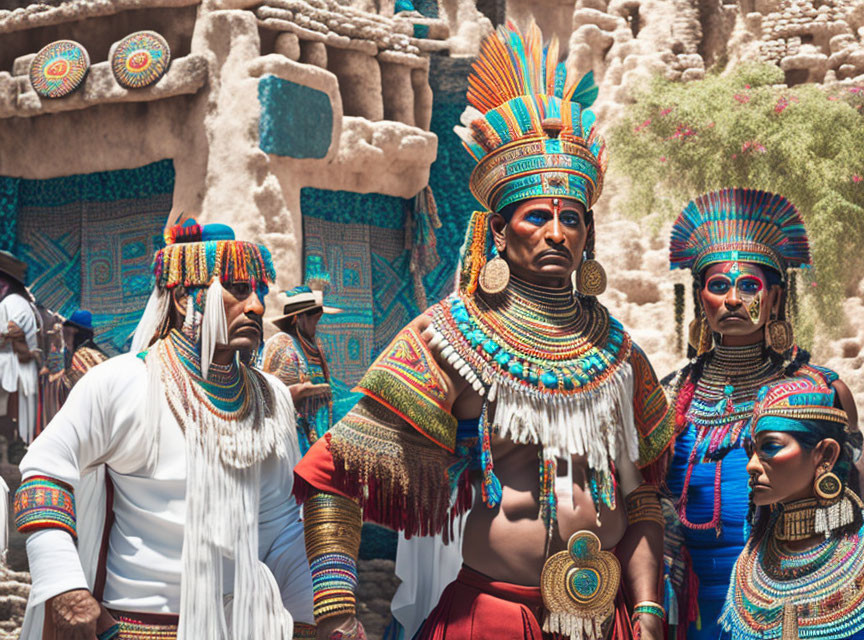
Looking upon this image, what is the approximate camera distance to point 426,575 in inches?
154

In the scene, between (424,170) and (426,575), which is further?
(424,170)

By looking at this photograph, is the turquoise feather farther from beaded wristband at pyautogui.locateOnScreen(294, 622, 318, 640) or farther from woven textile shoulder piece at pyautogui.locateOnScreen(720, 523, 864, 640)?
beaded wristband at pyautogui.locateOnScreen(294, 622, 318, 640)

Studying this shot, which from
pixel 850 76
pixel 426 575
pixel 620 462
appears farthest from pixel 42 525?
pixel 850 76

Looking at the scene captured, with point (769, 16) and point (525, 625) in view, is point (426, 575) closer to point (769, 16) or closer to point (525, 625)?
point (525, 625)

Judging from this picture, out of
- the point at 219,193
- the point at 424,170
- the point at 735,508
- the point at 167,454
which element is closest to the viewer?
the point at 167,454

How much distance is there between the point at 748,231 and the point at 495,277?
1.34 meters

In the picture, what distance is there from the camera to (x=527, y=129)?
3584 mm

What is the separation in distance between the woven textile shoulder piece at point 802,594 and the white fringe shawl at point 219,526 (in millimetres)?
1429

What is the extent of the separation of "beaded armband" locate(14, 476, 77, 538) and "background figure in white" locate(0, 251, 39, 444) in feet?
14.8

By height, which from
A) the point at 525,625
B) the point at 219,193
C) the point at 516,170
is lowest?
the point at 525,625

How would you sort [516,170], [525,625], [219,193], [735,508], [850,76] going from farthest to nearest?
[850,76], [219,193], [735,508], [516,170], [525,625]

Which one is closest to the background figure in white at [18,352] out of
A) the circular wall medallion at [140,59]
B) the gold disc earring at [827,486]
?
the circular wall medallion at [140,59]

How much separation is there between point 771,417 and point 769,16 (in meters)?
9.68

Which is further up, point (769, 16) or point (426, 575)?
point (769, 16)
